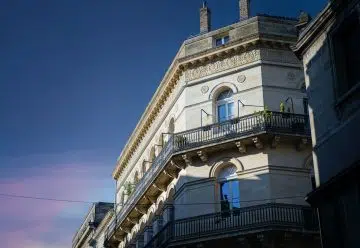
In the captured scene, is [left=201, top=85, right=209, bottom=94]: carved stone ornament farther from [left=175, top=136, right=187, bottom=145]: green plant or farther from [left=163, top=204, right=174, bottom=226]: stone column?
[left=163, top=204, right=174, bottom=226]: stone column

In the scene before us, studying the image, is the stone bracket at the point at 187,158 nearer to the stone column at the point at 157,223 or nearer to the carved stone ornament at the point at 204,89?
the carved stone ornament at the point at 204,89

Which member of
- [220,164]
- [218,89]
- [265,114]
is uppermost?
[218,89]

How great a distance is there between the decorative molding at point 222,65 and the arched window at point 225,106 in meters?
1.14

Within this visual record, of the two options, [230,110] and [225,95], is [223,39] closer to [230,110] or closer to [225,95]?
[225,95]

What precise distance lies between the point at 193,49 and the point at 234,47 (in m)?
2.25

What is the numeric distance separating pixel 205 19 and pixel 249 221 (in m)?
11.4

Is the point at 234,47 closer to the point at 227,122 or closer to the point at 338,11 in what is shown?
the point at 227,122

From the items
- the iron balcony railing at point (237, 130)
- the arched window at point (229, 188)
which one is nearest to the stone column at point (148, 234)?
the iron balcony railing at point (237, 130)

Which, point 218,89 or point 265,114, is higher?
point 218,89

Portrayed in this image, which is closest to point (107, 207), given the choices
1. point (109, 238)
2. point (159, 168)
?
point (109, 238)

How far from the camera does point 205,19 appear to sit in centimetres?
3112

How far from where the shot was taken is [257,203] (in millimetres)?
24969

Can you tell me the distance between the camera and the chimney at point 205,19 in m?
30.9

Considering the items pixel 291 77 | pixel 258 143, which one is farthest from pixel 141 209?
pixel 291 77
